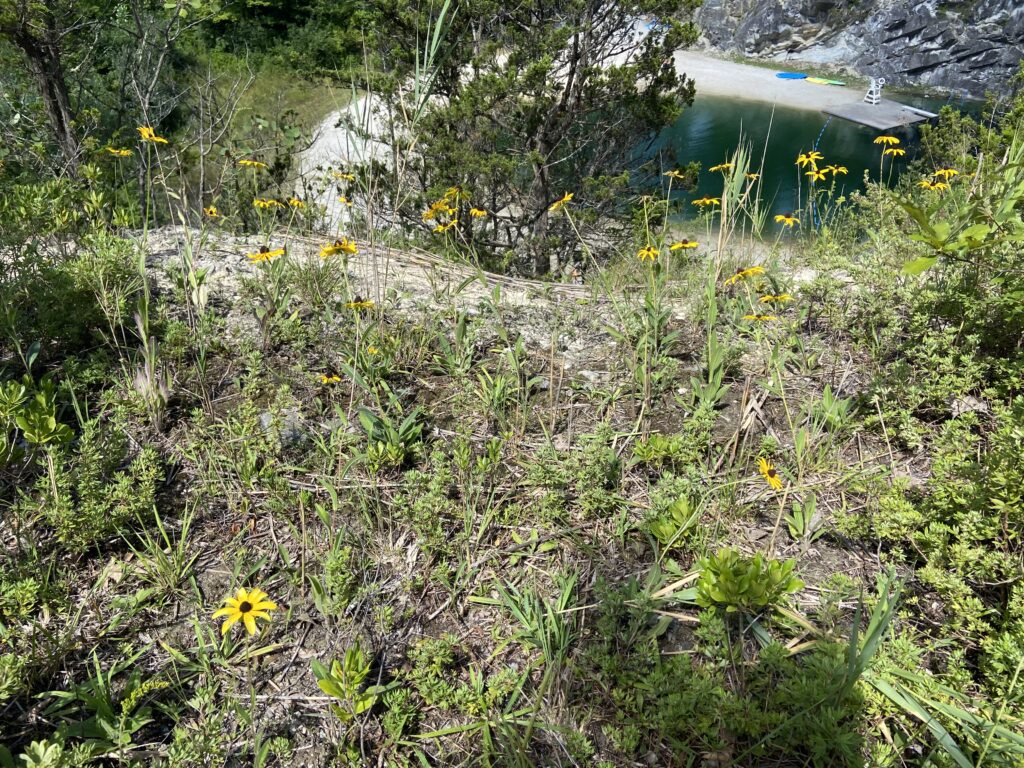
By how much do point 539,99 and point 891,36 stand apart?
2921cm

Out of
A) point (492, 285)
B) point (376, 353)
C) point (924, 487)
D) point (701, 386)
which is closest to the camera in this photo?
point (924, 487)

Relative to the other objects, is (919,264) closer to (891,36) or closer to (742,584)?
(742,584)

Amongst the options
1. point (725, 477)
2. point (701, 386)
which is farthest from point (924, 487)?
point (701, 386)

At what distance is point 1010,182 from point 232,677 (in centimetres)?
216

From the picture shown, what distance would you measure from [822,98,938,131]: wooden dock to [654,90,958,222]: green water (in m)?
0.23

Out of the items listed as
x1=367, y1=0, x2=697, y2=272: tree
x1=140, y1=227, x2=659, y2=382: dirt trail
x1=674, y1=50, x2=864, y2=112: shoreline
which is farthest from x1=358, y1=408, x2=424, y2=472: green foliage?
x1=674, y1=50, x2=864, y2=112: shoreline

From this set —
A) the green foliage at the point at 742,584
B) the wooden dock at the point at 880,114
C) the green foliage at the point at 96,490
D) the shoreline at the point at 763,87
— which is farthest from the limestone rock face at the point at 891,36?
the green foliage at the point at 96,490

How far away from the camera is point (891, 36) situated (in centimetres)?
2692

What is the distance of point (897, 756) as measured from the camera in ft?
3.85

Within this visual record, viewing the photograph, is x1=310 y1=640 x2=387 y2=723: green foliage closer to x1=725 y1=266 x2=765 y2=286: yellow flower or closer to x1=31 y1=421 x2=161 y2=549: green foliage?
x1=31 y1=421 x2=161 y2=549: green foliage

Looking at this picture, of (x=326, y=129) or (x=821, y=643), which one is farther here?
(x=326, y=129)

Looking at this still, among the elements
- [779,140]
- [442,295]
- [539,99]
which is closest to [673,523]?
[442,295]

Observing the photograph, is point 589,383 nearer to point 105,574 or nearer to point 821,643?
point 821,643

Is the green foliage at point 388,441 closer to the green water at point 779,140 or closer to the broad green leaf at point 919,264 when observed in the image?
the broad green leaf at point 919,264
